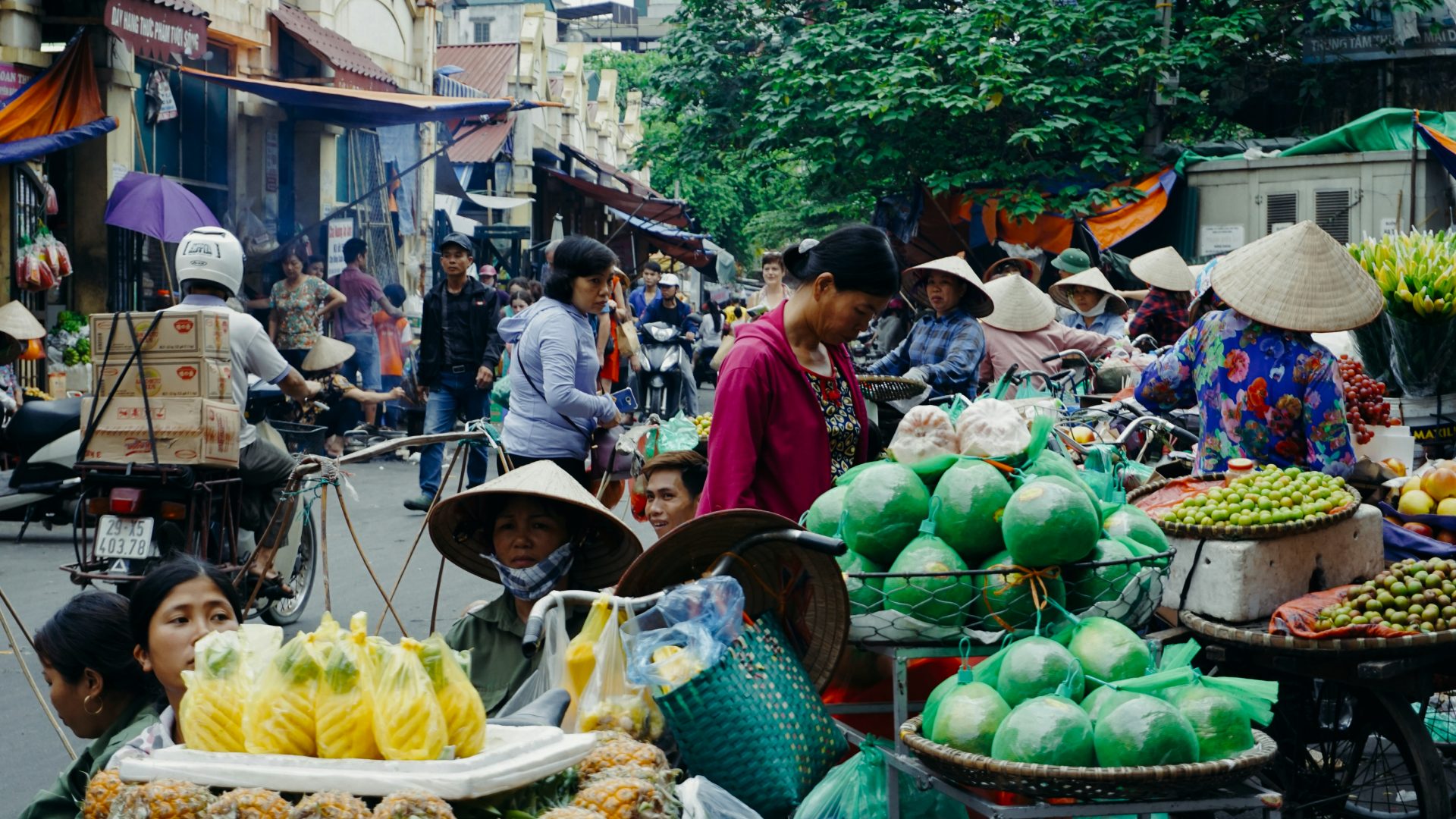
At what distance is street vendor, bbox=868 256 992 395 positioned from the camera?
720cm

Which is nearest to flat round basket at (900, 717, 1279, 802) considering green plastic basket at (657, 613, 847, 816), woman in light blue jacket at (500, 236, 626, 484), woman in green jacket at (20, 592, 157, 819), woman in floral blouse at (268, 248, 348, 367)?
green plastic basket at (657, 613, 847, 816)

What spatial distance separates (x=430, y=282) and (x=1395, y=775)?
20.0 meters

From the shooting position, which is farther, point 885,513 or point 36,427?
point 36,427

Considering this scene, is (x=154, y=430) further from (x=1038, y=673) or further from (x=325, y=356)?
(x=325, y=356)

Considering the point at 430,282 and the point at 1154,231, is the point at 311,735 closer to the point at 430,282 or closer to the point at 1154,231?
the point at 1154,231

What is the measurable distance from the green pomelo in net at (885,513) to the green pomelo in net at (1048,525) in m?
0.24

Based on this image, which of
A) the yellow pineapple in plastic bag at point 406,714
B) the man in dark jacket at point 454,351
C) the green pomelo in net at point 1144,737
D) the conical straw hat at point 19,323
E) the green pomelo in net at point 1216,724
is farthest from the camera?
the conical straw hat at point 19,323

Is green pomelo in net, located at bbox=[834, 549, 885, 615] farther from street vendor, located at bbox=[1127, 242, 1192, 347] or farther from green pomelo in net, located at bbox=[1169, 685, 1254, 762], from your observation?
street vendor, located at bbox=[1127, 242, 1192, 347]

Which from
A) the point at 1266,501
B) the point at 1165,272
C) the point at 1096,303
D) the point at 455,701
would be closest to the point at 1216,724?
the point at 1266,501

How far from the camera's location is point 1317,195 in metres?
15.6

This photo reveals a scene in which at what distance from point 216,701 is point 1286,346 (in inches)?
142

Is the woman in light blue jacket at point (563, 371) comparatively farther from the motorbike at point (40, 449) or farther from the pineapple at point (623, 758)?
the pineapple at point (623, 758)

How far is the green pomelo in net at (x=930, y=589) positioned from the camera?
2867 mm

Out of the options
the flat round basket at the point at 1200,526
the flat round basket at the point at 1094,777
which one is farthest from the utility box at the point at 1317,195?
the flat round basket at the point at 1094,777
